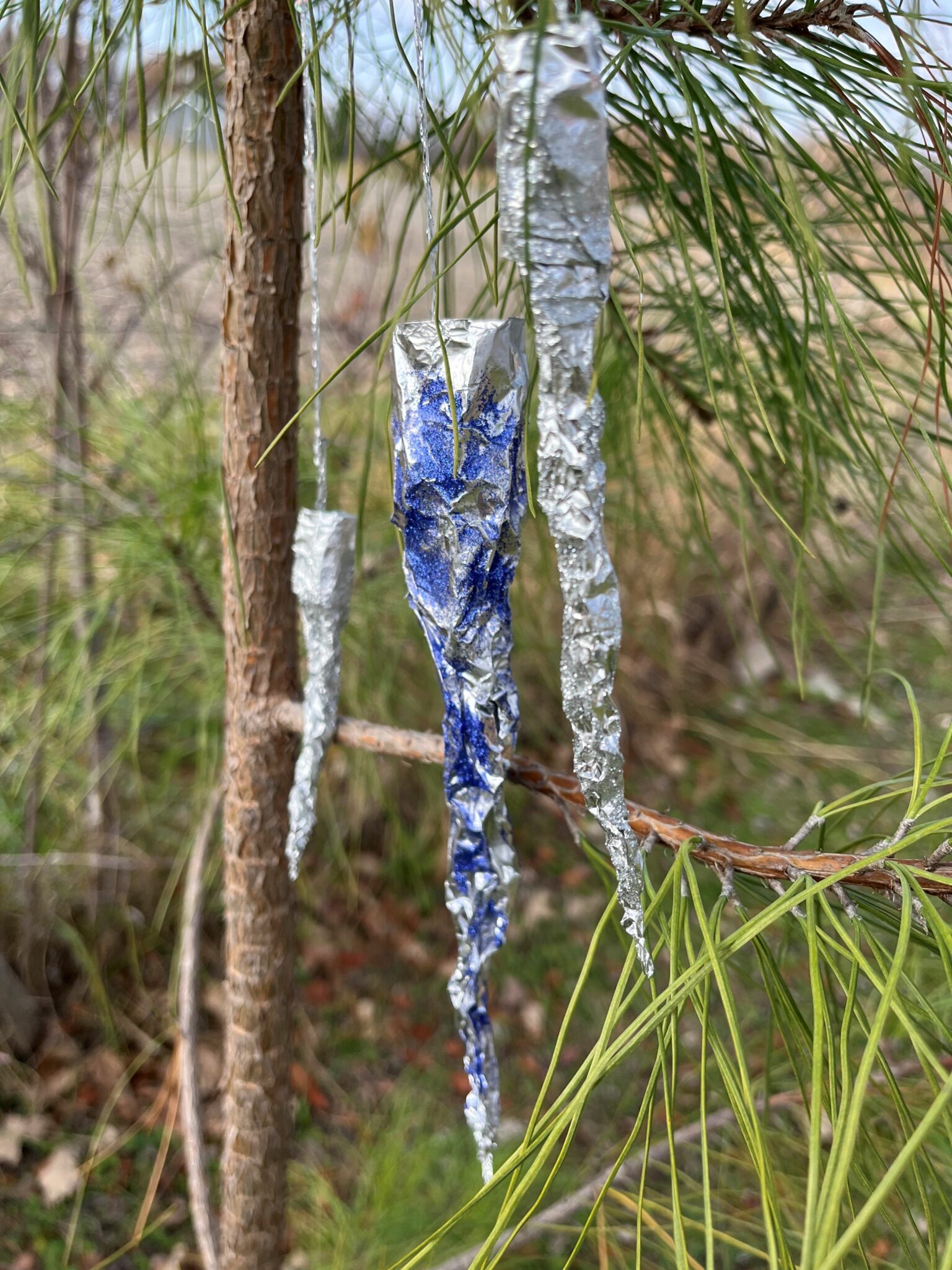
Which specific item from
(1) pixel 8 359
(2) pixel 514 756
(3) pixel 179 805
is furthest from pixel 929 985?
(1) pixel 8 359

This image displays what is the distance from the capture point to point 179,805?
47.3 inches

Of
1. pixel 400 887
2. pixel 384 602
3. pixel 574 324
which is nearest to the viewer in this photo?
pixel 574 324

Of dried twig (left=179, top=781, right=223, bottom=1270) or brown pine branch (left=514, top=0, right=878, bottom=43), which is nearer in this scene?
brown pine branch (left=514, top=0, right=878, bottom=43)

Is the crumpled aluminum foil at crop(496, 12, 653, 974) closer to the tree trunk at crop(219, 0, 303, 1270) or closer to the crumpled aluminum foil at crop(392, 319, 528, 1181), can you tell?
the crumpled aluminum foil at crop(392, 319, 528, 1181)

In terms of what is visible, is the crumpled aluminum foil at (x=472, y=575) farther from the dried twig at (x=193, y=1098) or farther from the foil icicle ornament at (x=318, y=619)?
the dried twig at (x=193, y=1098)

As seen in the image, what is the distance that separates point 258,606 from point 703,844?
25cm

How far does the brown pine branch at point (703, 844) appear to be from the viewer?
0.29m

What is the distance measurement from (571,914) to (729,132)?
4.31 feet

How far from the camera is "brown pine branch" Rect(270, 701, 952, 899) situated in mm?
286

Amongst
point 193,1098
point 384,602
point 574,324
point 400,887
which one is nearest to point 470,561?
point 574,324

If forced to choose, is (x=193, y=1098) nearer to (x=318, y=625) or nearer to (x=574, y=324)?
(x=318, y=625)

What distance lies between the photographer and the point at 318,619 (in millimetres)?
423

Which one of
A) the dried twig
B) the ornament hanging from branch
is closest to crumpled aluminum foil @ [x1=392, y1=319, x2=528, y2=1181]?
the ornament hanging from branch

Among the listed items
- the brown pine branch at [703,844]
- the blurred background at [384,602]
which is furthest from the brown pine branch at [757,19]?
the brown pine branch at [703,844]
